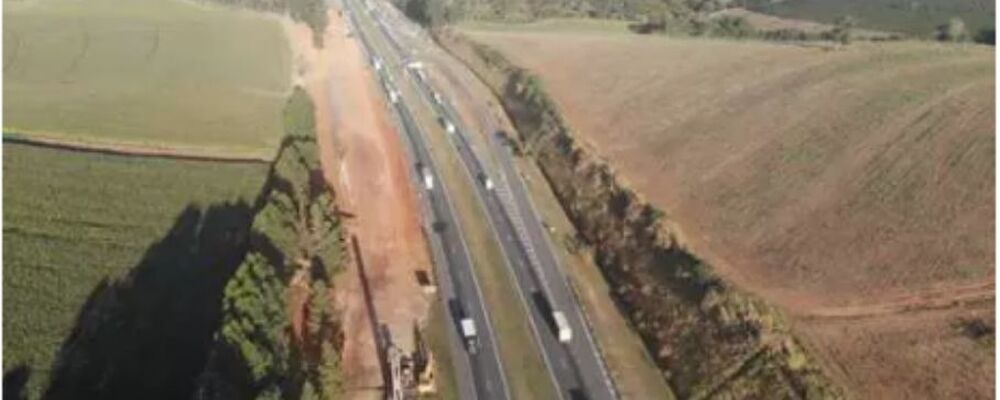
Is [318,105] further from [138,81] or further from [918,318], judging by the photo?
[918,318]

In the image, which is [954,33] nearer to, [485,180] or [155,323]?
[485,180]

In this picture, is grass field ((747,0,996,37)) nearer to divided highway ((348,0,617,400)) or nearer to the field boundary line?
divided highway ((348,0,617,400))

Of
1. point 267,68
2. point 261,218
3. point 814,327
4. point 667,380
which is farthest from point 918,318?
point 267,68

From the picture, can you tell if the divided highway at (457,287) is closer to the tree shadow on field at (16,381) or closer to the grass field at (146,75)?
the grass field at (146,75)

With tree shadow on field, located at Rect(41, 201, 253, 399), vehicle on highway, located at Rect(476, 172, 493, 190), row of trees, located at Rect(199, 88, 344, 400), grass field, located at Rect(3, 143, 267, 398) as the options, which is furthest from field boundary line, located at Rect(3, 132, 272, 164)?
tree shadow on field, located at Rect(41, 201, 253, 399)

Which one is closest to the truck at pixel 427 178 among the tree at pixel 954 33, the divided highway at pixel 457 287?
the divided highway at pixel 457 287

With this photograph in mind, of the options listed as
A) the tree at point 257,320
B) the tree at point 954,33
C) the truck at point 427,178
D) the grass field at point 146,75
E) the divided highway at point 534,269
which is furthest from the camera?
the tree at point 954,33
